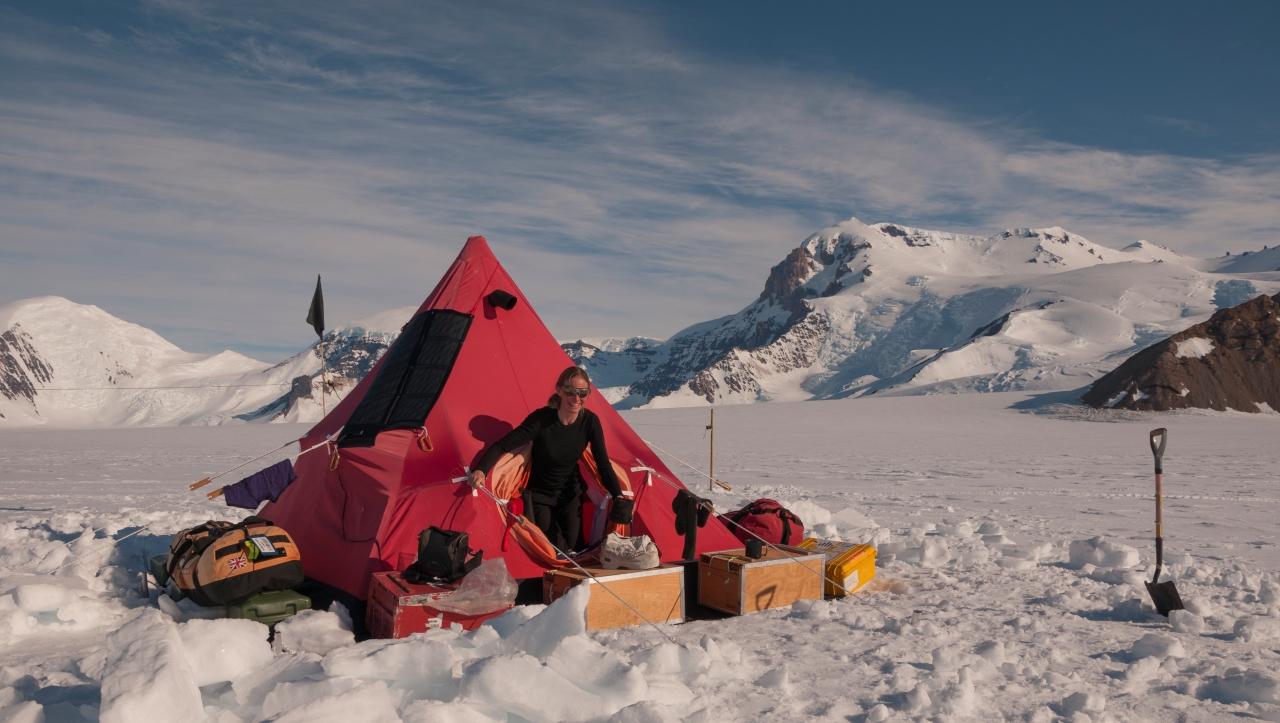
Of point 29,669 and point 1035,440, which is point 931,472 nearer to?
point 1035,440

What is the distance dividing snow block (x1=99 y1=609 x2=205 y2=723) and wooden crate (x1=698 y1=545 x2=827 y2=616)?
3106 millimetres

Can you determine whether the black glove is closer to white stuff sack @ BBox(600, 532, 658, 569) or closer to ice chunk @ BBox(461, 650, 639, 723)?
white stuff sack @ BBox(600, 532, 658, 569)

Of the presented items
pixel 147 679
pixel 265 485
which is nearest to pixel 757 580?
pixel 147 679

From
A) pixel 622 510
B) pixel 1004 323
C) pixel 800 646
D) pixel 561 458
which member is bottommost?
pixel 800 646

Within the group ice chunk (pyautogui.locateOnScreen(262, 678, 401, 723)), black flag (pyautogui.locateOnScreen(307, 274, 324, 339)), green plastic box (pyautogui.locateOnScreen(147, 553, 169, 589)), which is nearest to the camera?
ice chunk (pyautogui.locateOnScreen(262, 678, 401, 723))

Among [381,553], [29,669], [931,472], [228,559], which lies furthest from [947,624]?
[931,472]

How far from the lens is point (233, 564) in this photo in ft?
17.3

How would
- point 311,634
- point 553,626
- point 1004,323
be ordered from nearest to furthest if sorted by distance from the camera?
point 553,626 → point 311,634 → point 1004,323

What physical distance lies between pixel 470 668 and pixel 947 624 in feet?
9.69

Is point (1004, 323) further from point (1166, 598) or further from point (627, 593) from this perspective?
point (627, 593)

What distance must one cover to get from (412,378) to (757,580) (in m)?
2.93

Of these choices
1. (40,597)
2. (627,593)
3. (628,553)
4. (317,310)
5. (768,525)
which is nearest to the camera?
(40,597)

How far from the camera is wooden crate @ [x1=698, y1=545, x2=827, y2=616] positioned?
561cm

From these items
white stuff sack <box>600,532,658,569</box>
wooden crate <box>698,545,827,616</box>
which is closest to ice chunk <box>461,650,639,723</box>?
white stuff sack <box>600,532,658,569</box>
